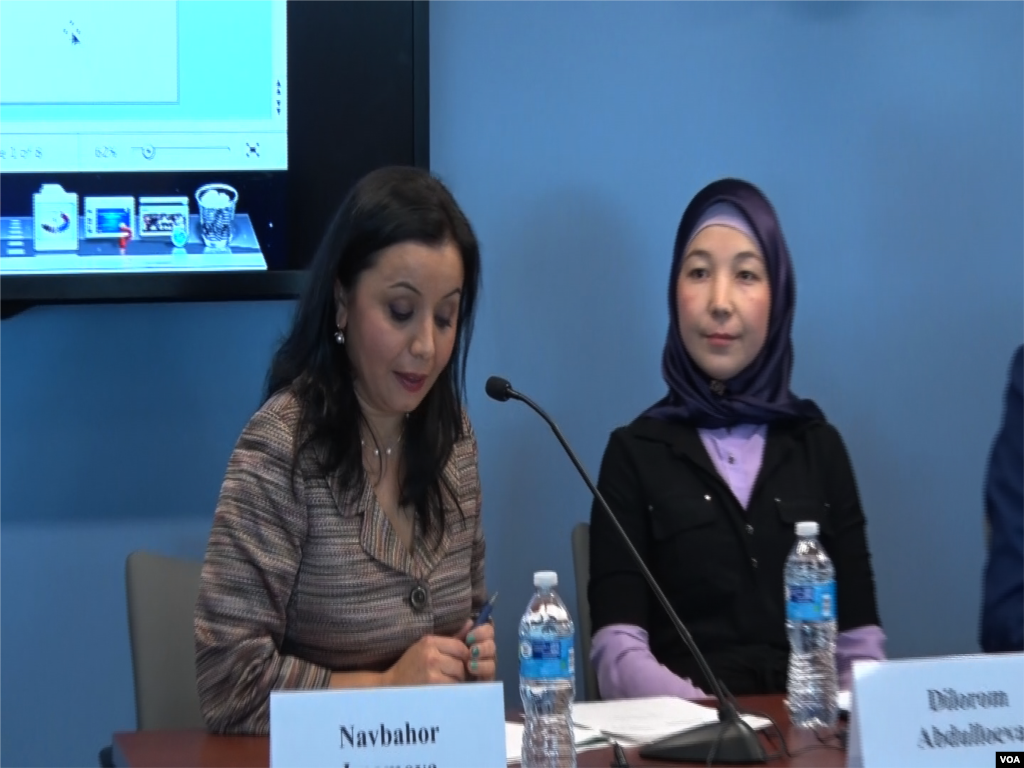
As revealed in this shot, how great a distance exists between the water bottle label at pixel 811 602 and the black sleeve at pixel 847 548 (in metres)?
0.39

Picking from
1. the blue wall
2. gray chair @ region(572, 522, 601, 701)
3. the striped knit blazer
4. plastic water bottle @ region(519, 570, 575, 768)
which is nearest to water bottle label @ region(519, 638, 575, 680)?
plastic water bottle @ region(519, 570, 575, 768)

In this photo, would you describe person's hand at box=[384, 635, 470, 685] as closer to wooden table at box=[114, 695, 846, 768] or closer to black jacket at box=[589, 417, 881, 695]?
wooden table at box=[114, 695, 846, 768]

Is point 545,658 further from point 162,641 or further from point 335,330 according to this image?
point 162,641

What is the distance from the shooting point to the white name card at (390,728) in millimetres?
1249

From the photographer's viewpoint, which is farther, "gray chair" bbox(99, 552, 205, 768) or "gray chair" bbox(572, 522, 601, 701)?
"gray chair" bbox(572, 522, 601, 701)

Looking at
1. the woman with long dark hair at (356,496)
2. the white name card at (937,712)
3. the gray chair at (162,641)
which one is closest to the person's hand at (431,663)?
the woman with long dark hair at (356,496)

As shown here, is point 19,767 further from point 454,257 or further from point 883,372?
point 883,372

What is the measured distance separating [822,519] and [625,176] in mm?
831

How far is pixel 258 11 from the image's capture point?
2.39 meters

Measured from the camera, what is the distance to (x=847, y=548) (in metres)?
2.26

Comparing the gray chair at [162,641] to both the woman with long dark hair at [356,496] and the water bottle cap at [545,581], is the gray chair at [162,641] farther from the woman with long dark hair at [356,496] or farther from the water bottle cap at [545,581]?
the water bottle cap at [545,581]

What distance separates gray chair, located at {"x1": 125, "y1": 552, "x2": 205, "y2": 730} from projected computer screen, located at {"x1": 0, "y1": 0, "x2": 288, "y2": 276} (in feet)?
1.98

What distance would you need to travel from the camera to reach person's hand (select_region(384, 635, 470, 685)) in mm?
1721

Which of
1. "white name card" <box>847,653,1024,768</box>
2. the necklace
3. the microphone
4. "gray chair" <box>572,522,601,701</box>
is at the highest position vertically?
the necklace
